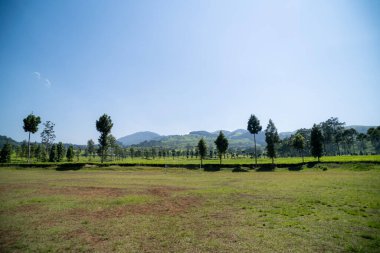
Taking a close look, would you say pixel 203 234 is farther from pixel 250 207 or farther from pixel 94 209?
pixel 94 209

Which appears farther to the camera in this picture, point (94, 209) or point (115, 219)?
point (94, 209)

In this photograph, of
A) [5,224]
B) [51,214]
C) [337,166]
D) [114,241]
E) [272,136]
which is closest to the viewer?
[114,241]

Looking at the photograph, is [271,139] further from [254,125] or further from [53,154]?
[53,154]

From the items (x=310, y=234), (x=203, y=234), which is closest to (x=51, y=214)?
(x=203, y=234)

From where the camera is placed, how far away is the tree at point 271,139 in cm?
8544

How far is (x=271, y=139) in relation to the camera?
89.8 m

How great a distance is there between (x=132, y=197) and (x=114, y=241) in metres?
13.8

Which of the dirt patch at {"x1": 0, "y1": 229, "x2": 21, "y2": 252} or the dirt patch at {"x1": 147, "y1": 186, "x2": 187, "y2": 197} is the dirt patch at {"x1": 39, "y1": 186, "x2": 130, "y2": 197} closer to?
the dirt patch at {"x1": 147, "y1": 186, "x2": 187, "y2": 197}

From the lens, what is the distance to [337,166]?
207 feet

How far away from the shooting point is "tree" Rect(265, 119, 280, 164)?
8544cm

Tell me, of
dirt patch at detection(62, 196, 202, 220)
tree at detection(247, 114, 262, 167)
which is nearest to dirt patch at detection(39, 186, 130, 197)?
dirt patch at detection(62, 196, 202, 220)

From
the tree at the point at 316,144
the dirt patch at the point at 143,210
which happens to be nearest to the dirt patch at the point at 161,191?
the dirt patch at the point at 143,210

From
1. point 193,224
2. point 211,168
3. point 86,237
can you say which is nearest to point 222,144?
point 211,168

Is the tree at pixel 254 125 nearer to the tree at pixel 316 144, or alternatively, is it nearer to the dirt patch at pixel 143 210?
the tree at pixel 316 144
